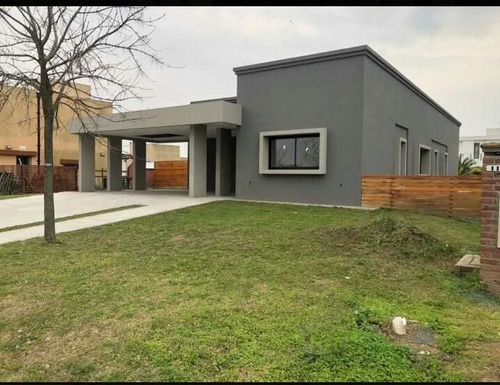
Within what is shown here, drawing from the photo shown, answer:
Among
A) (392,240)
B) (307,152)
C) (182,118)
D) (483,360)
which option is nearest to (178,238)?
(392,240)

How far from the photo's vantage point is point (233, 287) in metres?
4.88

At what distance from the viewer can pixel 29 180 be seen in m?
22.6

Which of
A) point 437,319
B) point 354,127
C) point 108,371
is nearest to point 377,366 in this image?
point 437,319

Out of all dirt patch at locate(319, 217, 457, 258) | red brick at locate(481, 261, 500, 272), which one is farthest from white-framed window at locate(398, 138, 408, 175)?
red brick at locate(481, 261, 500, 272)

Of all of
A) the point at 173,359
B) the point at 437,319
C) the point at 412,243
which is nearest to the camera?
the point at 173,359

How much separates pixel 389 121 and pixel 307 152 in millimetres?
3683

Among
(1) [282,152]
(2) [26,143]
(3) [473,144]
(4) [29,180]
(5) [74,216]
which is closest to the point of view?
(5) [74,216]

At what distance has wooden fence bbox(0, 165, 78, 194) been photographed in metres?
22.2

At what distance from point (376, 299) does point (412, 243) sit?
2.78m

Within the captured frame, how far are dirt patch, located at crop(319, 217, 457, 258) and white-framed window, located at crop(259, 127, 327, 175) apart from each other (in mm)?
6622

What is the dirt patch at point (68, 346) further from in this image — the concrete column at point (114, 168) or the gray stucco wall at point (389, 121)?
the concrete column at point (114, 168)

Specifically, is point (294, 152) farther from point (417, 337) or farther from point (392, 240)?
point (417, 337)

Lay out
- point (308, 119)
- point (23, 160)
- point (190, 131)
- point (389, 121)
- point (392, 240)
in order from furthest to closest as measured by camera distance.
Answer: point (23, 160), point (190, 131), point (389, 121), point (308, 119), point (392, 240)

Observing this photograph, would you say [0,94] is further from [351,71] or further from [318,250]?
[351,71]
